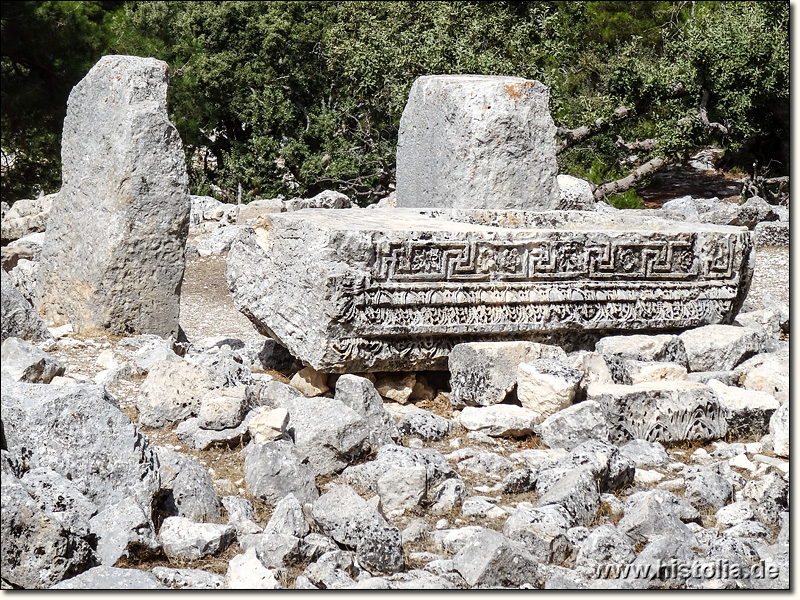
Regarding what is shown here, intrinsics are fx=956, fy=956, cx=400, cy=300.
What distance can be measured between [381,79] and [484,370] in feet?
28.8

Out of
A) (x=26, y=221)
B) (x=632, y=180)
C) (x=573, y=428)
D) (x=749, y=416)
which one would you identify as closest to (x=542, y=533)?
(x=573, y=428)

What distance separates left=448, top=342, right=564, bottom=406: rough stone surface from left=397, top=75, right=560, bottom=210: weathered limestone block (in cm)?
250

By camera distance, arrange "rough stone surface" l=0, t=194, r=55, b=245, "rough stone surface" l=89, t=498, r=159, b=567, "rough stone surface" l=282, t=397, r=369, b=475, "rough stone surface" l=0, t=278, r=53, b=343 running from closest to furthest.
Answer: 1. "rough stone surface" l=89, t=498, r=159, b=567
2. "rough stone surface" l=282, t=397, r=369, b=475
3. "rough stone surface" l=0, t=278, r=53, b=343
4. "rough stone surface" l=0, t=194, r=55, b=245

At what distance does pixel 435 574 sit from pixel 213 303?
554 cm

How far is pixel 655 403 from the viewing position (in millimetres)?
4672

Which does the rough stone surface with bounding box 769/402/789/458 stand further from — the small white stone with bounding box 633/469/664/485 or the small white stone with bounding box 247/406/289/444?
the small white stone with bounding box 247/406/289/444

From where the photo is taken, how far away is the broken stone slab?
4.82 m

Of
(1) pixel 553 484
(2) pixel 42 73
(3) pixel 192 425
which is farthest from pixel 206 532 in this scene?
(2) pixel 42 73

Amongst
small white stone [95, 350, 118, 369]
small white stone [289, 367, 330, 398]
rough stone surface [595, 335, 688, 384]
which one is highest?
rough stone surface [595, 335, 688, 384]

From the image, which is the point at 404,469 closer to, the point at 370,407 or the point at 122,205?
the point at 370,407

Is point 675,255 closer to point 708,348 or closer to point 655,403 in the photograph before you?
point 708,348

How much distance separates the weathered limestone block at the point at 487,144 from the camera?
728cm

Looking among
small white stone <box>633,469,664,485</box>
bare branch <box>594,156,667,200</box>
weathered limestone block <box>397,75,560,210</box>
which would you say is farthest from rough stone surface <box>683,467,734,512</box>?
bare branch <box>594,156,667,200</box>

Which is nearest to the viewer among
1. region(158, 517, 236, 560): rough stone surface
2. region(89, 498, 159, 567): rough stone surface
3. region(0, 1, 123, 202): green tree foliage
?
region(0, 1, 123, 202): green tree foliage
